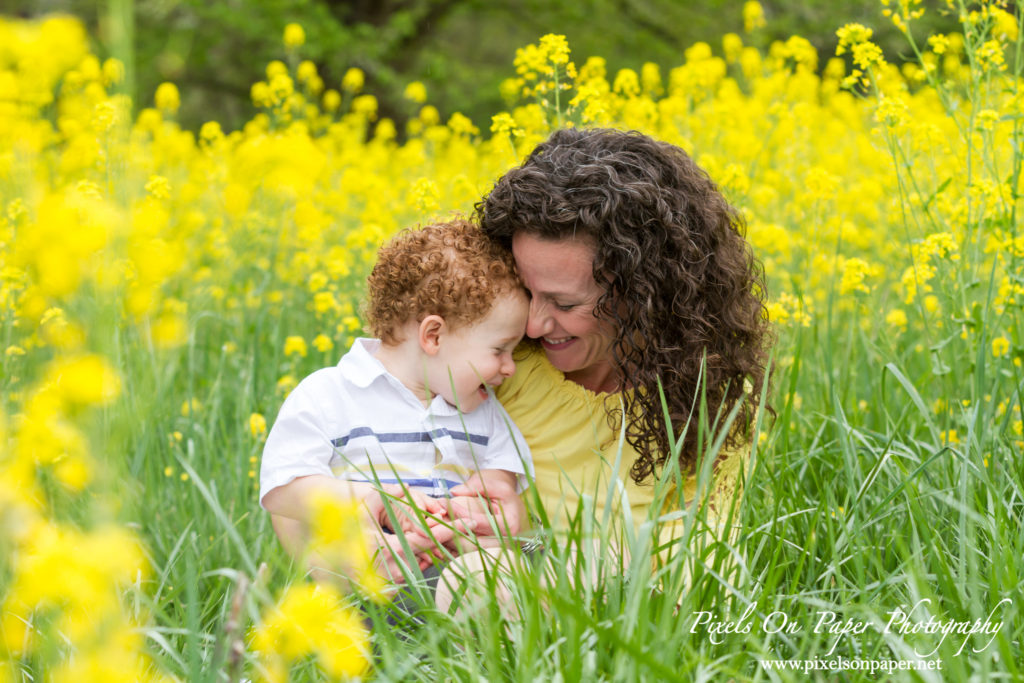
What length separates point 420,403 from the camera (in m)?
2.23

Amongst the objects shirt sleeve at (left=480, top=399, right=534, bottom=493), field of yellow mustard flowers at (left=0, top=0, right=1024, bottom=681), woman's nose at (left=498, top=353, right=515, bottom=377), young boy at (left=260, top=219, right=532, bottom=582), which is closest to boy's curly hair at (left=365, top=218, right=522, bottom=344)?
young boy at (left=260, top=219, right=532, bottom=582)

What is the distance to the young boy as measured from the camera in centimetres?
208

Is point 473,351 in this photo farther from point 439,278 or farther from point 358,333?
point 358,333

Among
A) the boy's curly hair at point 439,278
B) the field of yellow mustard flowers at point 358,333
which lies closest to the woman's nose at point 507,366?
the boy's curly hair at point 439,278

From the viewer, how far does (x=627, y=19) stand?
13.0 metres

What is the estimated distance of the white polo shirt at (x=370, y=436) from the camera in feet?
6.86

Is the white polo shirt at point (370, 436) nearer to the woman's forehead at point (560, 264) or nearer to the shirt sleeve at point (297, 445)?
the shirt sleeve at point (297, 445)

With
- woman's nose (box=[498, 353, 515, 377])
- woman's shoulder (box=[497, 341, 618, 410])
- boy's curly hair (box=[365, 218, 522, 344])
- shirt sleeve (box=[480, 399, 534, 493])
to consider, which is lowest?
shirt sleeve (box=[480, 399, 534, 493])

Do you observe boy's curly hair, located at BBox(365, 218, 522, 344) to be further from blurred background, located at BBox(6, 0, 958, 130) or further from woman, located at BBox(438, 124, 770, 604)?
blurred background, located at BBox(6, 0, 958, 130)

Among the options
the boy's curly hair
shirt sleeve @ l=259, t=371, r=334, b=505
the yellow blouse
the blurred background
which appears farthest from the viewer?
the blurred background

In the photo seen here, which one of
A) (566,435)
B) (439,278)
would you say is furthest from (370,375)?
(566,435)

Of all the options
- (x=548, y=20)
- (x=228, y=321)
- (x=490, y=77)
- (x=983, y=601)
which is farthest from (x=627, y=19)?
(x=983, y=601)

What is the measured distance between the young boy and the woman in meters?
0.11

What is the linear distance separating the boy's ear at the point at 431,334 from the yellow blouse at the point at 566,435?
0.32 m
